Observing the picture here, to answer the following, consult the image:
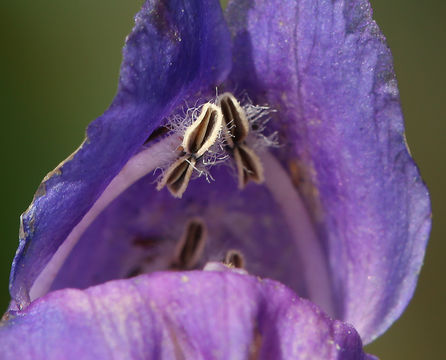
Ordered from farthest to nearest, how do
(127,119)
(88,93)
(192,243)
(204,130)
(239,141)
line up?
(88,93), (192,243), (239,141), (204,130), (127,119)

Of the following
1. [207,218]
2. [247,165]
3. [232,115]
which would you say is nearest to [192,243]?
[207,218]

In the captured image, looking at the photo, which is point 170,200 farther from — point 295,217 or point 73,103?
point 73,103

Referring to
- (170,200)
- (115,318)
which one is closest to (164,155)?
(170,200)

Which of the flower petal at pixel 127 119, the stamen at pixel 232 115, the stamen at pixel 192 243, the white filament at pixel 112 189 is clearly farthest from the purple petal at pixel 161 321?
the stamen at pixel 192 243

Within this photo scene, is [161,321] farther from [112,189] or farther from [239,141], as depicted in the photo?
[239,141]

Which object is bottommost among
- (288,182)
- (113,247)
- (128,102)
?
(113,247)

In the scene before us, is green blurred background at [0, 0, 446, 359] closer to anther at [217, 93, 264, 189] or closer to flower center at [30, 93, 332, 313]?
flower center at [30, 93, 332, 313]
